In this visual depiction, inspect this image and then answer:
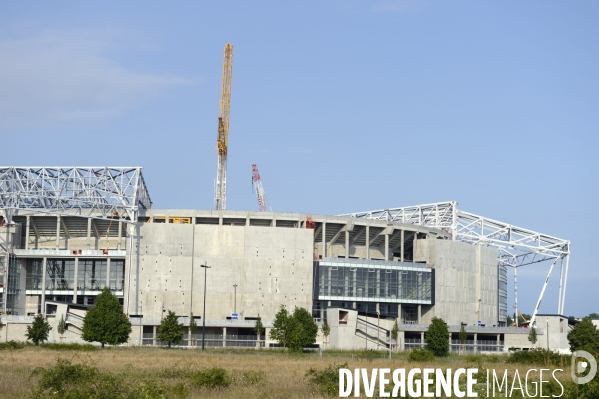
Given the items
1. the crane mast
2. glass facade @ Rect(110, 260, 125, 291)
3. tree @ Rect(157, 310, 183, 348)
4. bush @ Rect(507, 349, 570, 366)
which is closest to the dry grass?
bush @ Rect(507, 349, 570, 366)

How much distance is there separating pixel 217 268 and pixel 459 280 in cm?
4291

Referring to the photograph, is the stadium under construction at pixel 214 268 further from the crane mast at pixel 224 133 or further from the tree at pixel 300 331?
the crane mast at pixel 224 133

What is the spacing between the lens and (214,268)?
137750 mm

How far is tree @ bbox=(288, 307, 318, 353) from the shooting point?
10580cm

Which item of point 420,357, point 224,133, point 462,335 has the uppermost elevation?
point 224,133

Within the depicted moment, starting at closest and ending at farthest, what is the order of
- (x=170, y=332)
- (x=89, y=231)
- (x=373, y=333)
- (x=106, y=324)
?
(x=106, y=324) → (x=170, y=332) → (x=373, y=333) → (x=89, y=231)

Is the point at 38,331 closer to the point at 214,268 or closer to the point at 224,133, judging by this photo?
the point at 214,268

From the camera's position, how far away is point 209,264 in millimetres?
137500

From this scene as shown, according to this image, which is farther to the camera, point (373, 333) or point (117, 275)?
point (117, 275)

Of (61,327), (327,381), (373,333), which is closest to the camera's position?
(327,381)

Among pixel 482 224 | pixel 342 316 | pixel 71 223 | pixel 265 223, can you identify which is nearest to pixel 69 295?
pixel 71 223

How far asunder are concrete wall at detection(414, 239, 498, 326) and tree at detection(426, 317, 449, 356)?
32408 millimetres

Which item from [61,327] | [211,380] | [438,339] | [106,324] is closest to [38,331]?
[61,327]

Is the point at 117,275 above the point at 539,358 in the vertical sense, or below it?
above
